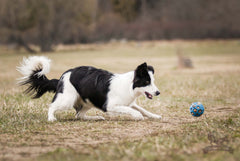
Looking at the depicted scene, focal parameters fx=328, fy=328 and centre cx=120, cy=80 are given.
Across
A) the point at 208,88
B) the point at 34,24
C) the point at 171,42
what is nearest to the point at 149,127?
the point at 208,88

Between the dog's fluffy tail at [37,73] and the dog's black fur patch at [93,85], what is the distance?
0.60 metres

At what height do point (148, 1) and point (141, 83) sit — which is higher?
point (148, 1)

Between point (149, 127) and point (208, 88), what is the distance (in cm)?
572

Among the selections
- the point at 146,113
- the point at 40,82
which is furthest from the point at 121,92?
the point at 40,82

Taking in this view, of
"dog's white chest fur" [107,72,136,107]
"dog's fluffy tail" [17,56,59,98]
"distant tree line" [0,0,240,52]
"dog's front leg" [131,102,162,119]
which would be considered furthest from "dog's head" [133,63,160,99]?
"distant tree line" [0,0,240,52]

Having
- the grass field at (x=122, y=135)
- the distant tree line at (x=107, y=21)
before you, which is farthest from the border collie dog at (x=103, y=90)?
the distant tree line at (x=107, y=21)

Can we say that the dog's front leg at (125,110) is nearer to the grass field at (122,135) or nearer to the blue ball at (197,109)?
the grass field at (122,135)

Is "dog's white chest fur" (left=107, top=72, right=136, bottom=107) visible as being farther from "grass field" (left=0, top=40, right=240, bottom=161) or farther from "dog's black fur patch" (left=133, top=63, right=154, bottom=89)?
"grass field" (left=0, top=40, right=240, bottom=161)

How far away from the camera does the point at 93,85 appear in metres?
5.66

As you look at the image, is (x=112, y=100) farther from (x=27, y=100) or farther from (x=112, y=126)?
(x=27, y=100)

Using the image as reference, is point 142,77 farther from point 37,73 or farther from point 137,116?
point 37,73

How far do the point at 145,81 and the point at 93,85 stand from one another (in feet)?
3.01

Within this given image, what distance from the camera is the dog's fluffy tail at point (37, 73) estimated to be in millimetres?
6086

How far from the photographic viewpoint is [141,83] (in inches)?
214
